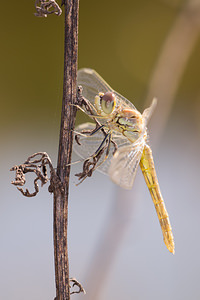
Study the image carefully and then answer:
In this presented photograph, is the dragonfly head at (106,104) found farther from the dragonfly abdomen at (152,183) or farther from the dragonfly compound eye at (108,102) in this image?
A: the dragonfly abdomen at (152,183)

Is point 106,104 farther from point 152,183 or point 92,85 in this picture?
point 152,183

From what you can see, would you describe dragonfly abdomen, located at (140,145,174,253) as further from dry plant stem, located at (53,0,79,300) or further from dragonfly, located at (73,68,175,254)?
dry plant stem, located at (53,0,79,300)

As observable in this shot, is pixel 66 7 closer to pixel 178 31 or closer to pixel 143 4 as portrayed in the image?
pixel 178 31

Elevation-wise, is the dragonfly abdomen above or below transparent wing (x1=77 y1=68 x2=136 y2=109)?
below

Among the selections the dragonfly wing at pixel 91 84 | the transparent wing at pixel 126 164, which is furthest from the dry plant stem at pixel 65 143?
the dragonfly wing at pixel 91 84

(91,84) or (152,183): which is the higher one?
(91,84)

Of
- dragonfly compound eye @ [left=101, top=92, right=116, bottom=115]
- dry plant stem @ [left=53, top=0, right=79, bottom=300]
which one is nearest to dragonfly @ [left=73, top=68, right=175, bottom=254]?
dragonfly compound eye @ [left=101, top=92, right=116, bottom=115]

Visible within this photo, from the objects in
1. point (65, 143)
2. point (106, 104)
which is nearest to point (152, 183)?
point (106, 104)

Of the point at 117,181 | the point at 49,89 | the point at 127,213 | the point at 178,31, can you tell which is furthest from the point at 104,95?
the point at 49,89
